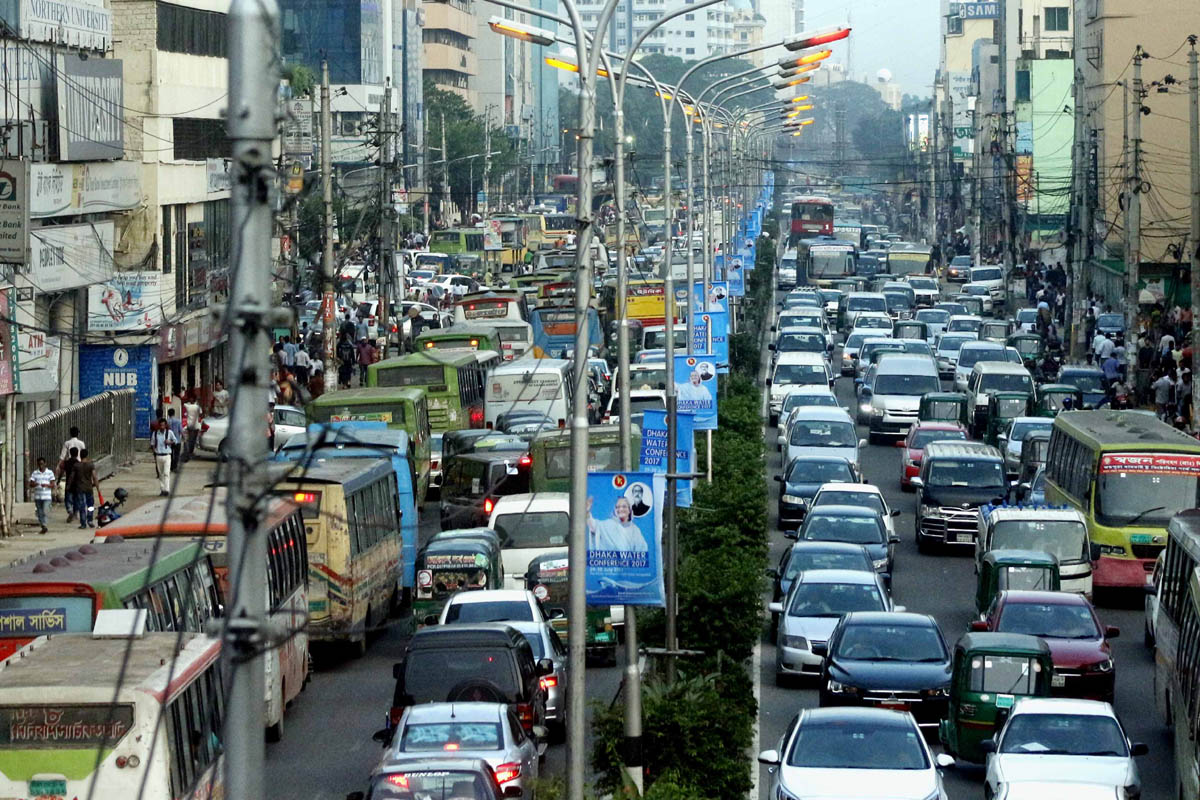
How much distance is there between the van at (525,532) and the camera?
2594 centimetres

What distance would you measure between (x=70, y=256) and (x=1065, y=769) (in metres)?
26.8

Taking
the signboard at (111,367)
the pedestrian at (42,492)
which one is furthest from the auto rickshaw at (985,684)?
the signboard at (111,367)

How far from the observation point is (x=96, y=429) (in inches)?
1608

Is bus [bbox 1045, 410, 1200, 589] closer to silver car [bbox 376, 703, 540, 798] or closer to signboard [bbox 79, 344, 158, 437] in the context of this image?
silver car [bbox 376, 703, 540, 798]

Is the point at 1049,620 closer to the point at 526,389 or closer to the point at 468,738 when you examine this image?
the point at 468,738

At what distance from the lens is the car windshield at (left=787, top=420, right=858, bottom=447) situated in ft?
124

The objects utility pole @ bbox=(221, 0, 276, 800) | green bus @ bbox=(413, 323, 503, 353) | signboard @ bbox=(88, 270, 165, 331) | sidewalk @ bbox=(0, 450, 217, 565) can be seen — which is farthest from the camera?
green bus @ bbox=(413, 323, 503, 353)

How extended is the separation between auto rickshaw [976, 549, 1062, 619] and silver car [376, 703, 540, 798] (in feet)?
31.5

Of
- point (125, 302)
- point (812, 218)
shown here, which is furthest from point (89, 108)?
point (812, 218)

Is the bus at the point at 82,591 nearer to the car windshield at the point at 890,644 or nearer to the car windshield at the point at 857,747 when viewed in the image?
the car windshield at the point at 857,747

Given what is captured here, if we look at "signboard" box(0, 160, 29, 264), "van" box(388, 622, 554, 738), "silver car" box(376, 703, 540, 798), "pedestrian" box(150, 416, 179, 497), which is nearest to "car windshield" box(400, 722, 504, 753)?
"silver car" box(376, 703, 540, 798)

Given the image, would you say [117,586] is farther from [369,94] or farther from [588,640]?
[369,94]

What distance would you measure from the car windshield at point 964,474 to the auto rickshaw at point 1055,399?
10.0 metres

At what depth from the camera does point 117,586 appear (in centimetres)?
1681
